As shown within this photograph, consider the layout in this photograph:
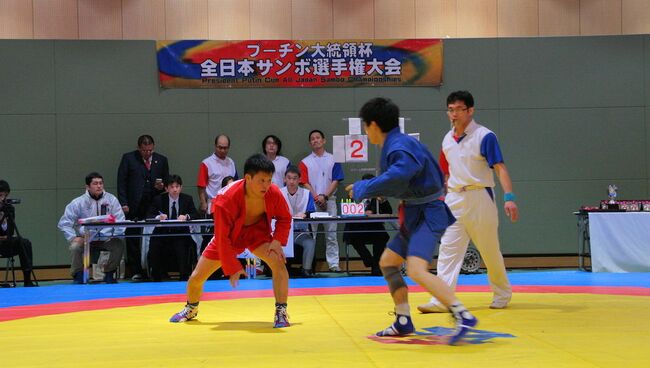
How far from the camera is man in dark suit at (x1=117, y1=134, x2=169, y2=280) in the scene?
1123 cm

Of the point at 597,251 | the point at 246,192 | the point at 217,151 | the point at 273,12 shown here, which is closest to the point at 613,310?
the point at 246,192

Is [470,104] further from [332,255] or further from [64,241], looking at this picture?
[64,241]

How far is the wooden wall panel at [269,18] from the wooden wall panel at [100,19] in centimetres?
197

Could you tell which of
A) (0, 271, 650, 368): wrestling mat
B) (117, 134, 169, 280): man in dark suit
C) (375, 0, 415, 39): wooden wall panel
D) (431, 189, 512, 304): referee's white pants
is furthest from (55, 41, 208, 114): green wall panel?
(431, 189, 512, 304): referee's white pants

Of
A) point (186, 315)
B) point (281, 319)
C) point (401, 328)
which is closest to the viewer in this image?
point (401, 328)

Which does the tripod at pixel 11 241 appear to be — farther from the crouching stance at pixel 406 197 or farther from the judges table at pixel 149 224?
the crouching stance at pixel 406 197

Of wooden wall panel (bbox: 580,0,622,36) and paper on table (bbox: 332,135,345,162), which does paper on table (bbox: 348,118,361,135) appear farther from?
wooden wall panel (bbox: 580,0,622,36)

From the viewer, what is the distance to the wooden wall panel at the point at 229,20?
1219 centimetres

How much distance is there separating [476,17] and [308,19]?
8.37 ft

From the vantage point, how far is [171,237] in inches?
418

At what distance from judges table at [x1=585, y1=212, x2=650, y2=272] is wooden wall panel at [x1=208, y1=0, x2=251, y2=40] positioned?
563 centimetres

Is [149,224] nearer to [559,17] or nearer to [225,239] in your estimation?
[225,239]

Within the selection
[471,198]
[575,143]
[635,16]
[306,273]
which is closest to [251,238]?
[471,198]

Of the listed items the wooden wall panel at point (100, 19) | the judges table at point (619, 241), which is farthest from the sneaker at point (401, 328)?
the wooden wall panel at point (100, 19)
